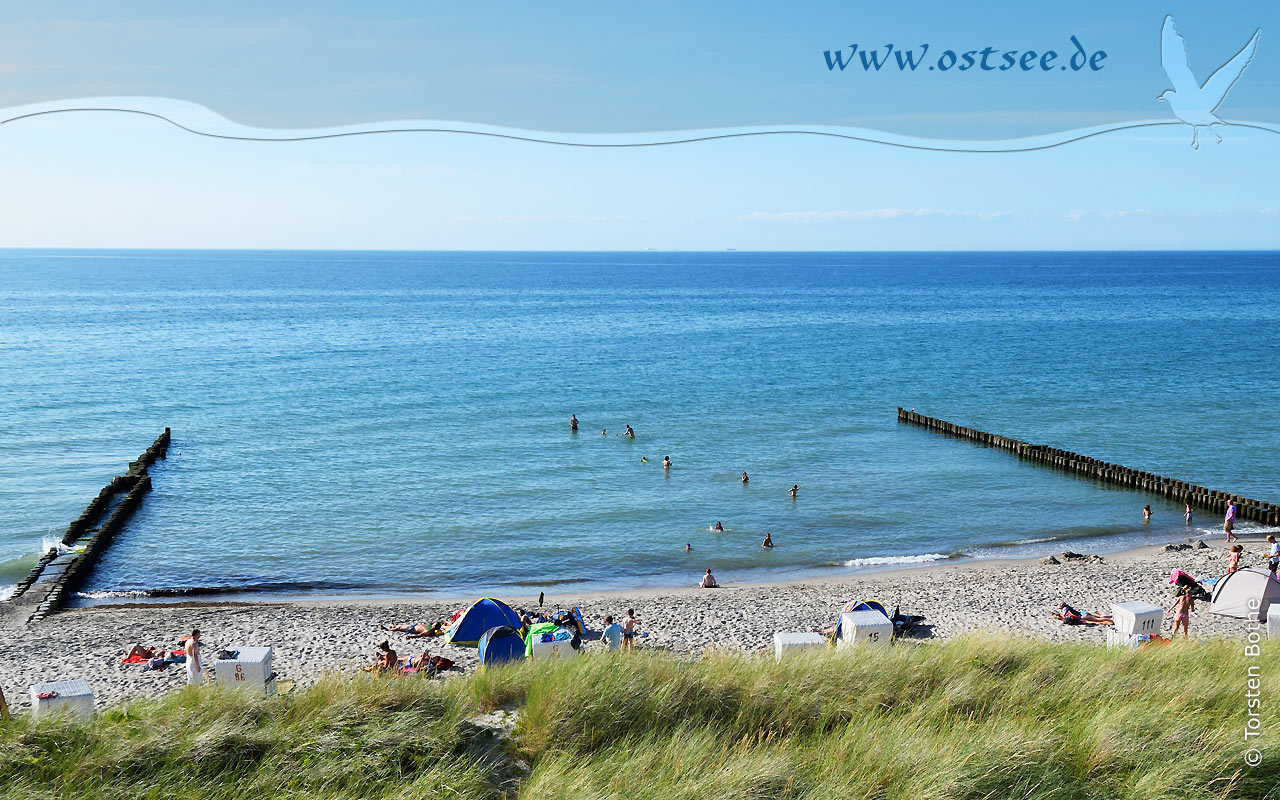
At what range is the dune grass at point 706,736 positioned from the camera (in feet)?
22.1

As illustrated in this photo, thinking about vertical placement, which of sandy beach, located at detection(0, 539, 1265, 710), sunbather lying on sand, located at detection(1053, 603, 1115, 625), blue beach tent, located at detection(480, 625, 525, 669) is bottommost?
sandy beach, located at detection(0, 539, 1265, 710)

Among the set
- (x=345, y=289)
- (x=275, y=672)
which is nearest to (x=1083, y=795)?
(x=275, y=672)

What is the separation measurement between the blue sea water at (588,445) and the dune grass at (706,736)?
19.0 metres

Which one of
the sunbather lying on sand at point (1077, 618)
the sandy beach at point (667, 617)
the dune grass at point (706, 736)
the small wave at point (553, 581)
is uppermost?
the dune grass at point (706, 736)

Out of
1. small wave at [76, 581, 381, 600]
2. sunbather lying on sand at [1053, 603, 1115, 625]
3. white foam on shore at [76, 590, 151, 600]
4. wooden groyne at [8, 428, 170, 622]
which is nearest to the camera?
sunbather lying on sand at [1053, 603, 1115, 625]

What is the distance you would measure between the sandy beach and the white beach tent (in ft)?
0.98

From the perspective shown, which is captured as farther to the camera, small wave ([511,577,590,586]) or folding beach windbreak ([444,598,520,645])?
small wave ([511,577,590,586])

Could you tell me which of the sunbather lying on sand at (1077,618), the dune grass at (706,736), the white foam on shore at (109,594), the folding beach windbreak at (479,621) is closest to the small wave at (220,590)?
the white foam on shore at (109,594)

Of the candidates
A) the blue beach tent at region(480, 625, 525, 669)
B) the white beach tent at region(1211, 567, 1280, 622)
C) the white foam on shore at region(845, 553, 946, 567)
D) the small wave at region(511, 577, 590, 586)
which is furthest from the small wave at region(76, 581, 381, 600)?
the white beach tent at region(1211, 567, 1280, 622)

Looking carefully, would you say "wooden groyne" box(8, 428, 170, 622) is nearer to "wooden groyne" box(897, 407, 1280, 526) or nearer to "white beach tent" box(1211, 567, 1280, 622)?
"white beach tent" box(1211, 567, 1280, 622)

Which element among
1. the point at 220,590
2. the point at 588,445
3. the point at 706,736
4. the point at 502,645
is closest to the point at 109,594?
the point at 220,590

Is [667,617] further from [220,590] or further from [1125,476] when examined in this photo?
[1125,476]

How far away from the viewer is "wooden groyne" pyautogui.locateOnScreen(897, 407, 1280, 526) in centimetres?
3312

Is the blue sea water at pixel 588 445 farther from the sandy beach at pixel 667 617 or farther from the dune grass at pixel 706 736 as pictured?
the dune grass at pixel 706 736
